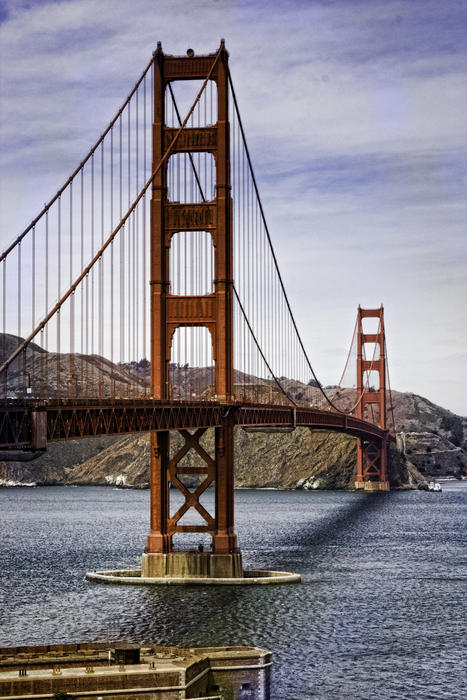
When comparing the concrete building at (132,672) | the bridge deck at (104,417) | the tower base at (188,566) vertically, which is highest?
the bridge deck at (104,417)

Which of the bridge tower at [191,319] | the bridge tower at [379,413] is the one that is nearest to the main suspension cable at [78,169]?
the bridge tower at [191,319]

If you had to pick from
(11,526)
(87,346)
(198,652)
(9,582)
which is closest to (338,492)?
(11,526)

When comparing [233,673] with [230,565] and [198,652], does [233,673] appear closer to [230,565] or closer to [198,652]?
[198,652]

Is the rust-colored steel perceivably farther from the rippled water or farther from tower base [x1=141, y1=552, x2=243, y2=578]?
the rippled water

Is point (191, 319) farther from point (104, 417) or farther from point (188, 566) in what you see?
point (104, 417)

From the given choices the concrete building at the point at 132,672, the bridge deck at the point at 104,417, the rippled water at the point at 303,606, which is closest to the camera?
the concrete building at the point at 132,672

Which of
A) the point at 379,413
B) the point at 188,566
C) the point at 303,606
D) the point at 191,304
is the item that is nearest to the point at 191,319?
the point at 191,304

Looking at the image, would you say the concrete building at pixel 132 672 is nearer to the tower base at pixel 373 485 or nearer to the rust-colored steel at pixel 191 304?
the rust-colored steel at pixel 191 304
